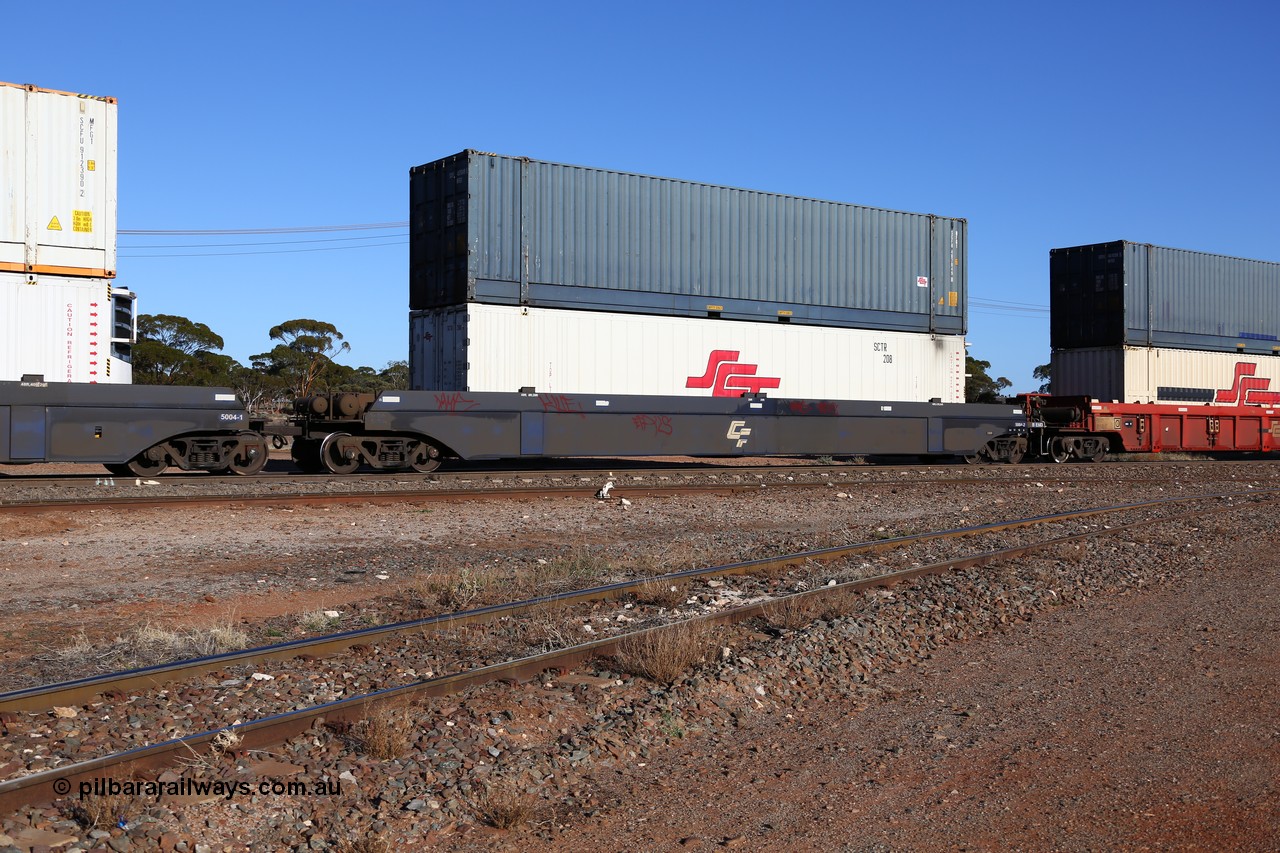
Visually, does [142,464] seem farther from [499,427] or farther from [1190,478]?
[1190,478]

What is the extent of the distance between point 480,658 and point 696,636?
1.30 meters

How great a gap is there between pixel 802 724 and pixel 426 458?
41.8 ft

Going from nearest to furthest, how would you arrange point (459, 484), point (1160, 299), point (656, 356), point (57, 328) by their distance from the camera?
point (57, 328)
point (459, 484)
point (656, 356)
point (1160, 299)

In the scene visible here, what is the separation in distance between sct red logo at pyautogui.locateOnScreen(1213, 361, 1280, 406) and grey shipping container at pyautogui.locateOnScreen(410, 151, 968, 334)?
442 inches

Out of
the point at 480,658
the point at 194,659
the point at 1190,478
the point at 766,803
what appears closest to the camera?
the point at 766,803

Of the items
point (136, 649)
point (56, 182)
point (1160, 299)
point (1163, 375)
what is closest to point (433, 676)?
point (136, 649)

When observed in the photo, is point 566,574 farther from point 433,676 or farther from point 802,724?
point 802,724

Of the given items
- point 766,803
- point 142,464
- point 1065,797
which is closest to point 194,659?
point 766,803

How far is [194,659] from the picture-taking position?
18.6ft

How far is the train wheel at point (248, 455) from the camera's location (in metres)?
15.7

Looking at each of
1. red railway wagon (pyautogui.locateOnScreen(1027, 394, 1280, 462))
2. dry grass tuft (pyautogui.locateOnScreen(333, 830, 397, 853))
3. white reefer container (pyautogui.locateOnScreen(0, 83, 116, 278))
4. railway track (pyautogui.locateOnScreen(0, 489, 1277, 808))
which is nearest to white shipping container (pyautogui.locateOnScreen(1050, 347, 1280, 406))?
red railway wagon (pyautogui.locateOnScreen(1027, 394, 1280, 462))

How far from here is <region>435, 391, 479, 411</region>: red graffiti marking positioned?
1661 cm

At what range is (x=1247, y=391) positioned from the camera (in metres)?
29.0

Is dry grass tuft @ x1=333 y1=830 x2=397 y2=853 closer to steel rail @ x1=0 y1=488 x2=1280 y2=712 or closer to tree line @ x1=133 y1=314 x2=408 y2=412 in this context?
steel rail @ x1=0 y1=488 x2=1280 y2=712
